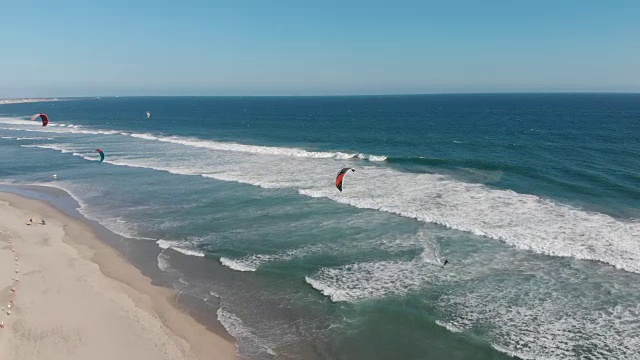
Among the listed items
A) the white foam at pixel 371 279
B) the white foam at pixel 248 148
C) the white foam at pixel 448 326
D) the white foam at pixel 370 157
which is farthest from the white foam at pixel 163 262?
the white foam at pixel 370 157

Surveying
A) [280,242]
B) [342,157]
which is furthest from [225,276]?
[342,157]

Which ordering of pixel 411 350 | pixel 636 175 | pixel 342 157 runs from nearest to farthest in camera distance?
1. pixel 411 350
2. pixel 636 175
3. pixel 342 157

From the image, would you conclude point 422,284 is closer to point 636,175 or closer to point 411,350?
point 411,350

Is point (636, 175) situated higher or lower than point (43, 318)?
higher

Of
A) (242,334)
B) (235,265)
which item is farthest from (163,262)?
(242,334)

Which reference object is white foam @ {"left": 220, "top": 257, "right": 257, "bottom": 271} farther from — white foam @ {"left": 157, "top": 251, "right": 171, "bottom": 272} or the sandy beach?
the sandy beach

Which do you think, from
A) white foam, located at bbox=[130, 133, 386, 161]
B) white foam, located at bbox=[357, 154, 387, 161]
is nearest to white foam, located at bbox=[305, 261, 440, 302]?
white foam, located at bbox=[357, 154, 387, 161]
